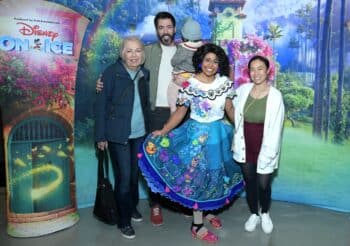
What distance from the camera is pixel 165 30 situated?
3754mm

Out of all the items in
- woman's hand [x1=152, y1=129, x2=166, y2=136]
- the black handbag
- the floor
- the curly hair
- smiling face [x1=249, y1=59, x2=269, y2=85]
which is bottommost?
the floor

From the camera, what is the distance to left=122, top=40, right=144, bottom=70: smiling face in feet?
11.2

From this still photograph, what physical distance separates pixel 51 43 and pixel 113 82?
65 centimetres

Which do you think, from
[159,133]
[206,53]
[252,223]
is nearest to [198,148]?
[159,133]

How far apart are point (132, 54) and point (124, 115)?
493mm

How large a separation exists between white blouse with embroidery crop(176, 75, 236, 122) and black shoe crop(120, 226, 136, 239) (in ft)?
3.54

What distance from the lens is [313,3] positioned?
14.1ft

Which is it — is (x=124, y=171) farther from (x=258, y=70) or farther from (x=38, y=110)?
→ (x=258, y=70)

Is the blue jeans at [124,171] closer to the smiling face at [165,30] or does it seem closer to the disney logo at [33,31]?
the smiling face at [165,30]

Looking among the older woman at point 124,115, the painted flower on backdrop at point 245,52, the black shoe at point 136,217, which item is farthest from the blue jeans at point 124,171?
the painted flower on backdrop at point 245,52

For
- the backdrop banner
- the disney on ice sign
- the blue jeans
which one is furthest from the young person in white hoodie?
the disney on ice sign

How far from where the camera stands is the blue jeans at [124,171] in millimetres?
3521

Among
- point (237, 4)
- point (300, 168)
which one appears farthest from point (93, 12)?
point (300, 168)

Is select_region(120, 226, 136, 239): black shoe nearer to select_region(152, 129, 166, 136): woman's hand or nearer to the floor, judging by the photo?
the floor
